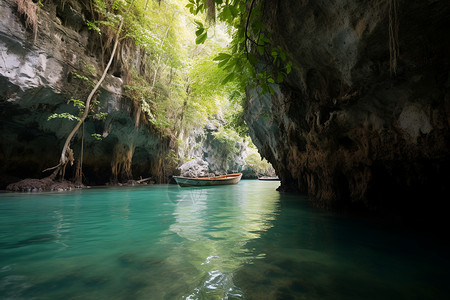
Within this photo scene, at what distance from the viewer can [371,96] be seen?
13.7 feet

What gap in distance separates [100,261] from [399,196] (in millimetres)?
5939

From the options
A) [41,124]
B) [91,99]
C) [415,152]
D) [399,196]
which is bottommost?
[399,196]

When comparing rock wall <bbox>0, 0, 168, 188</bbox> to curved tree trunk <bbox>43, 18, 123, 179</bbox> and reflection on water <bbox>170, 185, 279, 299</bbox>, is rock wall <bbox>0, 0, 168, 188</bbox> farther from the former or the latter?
reflection on water <bbox>170, 185, 279, 299</bbox>

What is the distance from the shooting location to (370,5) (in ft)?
9.74

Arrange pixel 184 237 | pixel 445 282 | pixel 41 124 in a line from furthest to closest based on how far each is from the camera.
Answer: pixel 41 124
pixel 184 237
pixel 445 282

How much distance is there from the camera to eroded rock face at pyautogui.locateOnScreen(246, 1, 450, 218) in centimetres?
302

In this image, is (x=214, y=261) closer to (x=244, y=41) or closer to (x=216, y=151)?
(x=244, y=41)

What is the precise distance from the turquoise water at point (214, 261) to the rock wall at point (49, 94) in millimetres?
6774

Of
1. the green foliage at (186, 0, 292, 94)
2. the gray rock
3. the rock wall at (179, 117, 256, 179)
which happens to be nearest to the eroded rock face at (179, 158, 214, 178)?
the gray rock

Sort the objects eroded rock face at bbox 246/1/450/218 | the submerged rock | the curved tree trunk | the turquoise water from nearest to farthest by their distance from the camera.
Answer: the turquoise water, eroded rock face at bbox 246/1/450/218, the submerged rock, the curved tree trunk

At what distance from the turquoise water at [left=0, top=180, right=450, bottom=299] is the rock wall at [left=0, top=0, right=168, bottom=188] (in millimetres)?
6774


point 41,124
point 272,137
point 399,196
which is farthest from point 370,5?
→ point 41,124

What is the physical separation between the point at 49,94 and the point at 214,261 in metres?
10.8

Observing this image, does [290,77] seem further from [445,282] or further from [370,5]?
[445,282]
